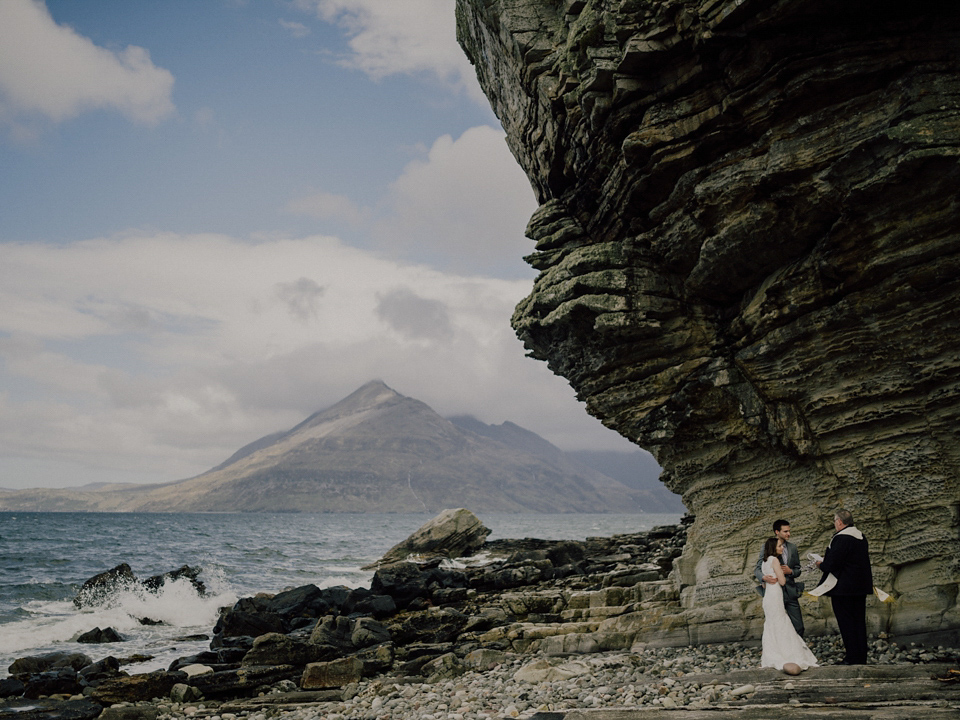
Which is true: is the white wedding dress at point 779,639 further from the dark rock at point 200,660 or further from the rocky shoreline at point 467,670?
the dark rock at point 200,660

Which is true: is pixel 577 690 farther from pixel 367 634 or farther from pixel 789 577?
pixel 367 634

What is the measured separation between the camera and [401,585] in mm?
29797

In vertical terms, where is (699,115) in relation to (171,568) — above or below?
above

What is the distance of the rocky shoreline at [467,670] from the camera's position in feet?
36.4

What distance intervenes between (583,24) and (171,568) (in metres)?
52.3

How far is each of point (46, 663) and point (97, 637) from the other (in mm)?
5906

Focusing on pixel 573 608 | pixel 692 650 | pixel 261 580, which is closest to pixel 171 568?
pixel 261 580

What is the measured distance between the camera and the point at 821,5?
1116 cm

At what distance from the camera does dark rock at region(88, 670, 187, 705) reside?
1667 cm

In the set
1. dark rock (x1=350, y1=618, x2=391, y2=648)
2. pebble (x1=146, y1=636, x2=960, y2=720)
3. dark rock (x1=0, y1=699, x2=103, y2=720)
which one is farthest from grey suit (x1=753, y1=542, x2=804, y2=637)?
dark rock (x1=0, y1=699, x2=103, y2=720)

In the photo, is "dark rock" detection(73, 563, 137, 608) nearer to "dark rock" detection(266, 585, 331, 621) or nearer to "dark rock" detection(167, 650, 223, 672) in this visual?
"dark rock" detection(266, 585, 331, 621)

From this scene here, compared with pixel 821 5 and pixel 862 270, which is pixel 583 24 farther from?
pixel 862 270

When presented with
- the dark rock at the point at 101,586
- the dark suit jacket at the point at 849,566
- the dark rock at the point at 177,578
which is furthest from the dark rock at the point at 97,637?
the dark suit jacket at the point at 849,566

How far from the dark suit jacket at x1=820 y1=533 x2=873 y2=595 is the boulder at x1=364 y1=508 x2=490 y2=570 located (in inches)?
1707
